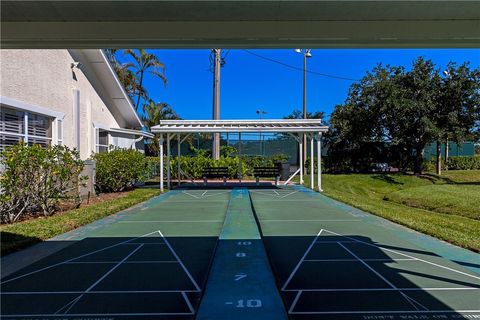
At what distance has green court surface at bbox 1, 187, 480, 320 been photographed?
427 centimetres

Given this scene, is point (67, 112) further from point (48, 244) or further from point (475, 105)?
point (475, 105)

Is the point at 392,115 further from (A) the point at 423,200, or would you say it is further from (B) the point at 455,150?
(B) the point at 455,150

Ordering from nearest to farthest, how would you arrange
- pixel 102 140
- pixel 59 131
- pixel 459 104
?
pixel 59 131
pixel 102 140
pixel 459 104

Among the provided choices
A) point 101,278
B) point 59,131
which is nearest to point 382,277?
point 101,278

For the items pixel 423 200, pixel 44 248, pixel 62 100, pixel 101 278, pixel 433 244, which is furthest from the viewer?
pixel 423 200

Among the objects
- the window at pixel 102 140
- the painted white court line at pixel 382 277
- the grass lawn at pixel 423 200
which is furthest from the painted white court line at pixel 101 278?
the window at pixel 102 140

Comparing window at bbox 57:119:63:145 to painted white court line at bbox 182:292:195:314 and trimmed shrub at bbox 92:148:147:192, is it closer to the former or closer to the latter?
trimmed shrub at bbox 92:148:147:192

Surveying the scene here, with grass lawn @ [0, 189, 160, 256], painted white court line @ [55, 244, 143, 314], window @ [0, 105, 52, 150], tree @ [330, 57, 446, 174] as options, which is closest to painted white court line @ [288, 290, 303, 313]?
painted white court line @ [55, 244, 143, 314]

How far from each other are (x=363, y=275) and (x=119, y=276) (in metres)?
3.35

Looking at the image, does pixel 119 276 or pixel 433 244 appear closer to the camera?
pixel 119 276

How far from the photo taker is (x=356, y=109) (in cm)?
2855

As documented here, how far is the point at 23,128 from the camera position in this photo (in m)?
12.1

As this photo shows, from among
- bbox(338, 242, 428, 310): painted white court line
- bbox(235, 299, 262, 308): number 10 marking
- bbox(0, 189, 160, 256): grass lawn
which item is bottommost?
bbox(338, 242, 428, 310): painted white court line

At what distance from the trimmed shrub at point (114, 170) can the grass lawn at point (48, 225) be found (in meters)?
3.32
